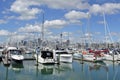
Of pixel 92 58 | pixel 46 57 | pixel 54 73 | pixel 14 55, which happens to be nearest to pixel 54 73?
pixel 54 73

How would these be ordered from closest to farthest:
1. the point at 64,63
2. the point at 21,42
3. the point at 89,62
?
the point at 64,63, the point at 89,62, the point at 21,42

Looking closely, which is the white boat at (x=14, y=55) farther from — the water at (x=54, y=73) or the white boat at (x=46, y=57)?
the white boat at (x=46, y=57)

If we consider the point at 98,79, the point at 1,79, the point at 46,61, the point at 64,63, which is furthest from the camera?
the point at 64,63

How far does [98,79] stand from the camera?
41969mm

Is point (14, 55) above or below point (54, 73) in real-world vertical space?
above

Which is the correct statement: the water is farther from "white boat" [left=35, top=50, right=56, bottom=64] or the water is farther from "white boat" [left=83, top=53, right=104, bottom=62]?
"white boat" [left=83, top=53, right=104, bottom=62]

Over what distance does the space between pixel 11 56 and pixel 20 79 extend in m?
22.4

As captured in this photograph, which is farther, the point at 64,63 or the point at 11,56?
the point at 64,63

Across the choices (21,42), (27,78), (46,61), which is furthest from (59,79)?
(21,42)

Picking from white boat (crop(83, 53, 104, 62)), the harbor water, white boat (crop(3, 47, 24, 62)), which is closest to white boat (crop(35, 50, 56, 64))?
the harbor water

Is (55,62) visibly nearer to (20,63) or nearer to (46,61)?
(46,61)

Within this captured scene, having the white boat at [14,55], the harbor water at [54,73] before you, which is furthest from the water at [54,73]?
the white boat at [14,55]

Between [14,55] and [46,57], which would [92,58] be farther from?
[14,55]

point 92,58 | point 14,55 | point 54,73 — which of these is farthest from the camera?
point 92,58
